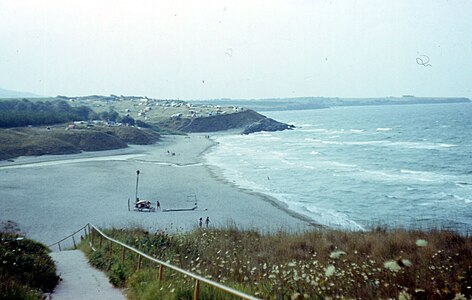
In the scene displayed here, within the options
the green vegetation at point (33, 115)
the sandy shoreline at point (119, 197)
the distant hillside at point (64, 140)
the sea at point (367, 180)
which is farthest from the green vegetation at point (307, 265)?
the green vegetation at point (33, 115)

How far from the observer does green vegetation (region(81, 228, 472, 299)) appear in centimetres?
629

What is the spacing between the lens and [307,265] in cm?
776

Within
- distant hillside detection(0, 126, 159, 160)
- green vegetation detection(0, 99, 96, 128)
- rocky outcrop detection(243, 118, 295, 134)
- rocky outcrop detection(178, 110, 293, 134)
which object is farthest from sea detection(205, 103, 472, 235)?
rocky outcrop detection(178, 110, 293, 134)

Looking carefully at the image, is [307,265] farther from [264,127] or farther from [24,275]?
[264,127]

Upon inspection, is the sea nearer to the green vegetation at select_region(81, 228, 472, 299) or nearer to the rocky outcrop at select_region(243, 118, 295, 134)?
the green vegetation at select_region(81, 228, 472, 299)

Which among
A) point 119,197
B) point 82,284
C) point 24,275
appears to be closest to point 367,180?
point 119,197

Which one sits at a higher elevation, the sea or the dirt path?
the dirt path

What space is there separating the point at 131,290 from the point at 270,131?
109145 mm

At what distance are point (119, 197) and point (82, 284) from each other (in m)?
27.1

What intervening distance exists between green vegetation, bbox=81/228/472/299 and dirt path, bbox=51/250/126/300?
0.79 feet

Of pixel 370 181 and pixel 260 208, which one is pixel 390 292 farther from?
pixel 370 181

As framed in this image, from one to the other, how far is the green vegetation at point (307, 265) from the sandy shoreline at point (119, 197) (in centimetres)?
503

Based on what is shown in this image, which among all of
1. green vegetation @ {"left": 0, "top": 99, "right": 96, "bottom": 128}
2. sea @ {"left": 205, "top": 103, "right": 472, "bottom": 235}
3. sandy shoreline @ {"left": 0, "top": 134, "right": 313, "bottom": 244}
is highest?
green vegetation @ {"left": 0, "top": 99, "right": 96, "bottom": 128}

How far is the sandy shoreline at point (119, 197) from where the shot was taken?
2598 cm
